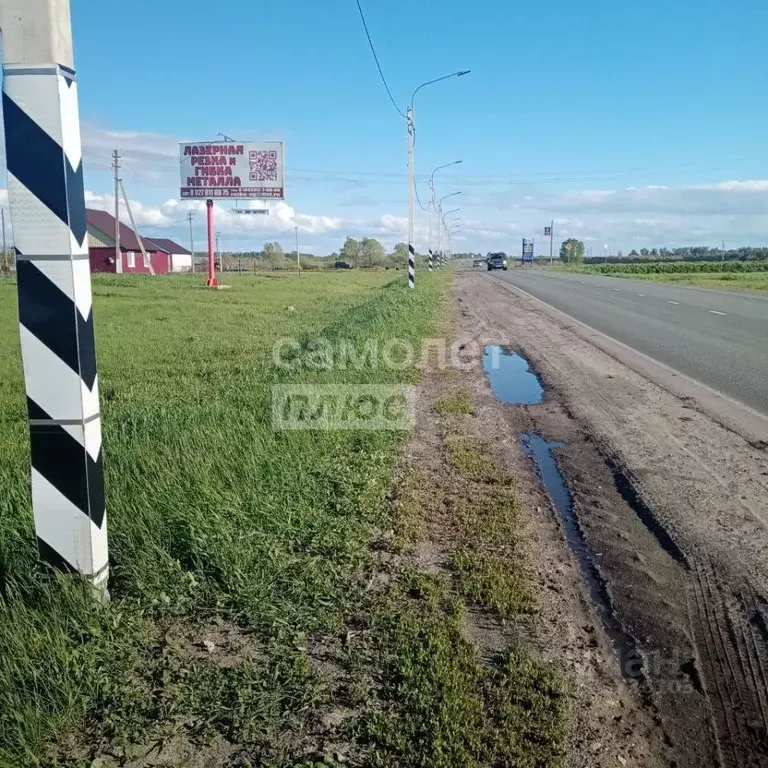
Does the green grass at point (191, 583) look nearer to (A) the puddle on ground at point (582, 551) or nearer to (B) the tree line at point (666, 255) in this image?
(A) the puddle on ground at point (582, 551)

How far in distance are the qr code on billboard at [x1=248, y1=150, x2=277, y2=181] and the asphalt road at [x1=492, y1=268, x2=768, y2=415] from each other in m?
Answer: 21.7

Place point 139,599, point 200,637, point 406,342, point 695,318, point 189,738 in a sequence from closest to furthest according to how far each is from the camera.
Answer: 1. point 189,738
2. point 200,637
3. point 139,599
4. point 406,342
5. point 695,318

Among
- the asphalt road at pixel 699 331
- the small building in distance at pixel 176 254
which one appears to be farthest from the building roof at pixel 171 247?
the asphalt road at pixel 699 331

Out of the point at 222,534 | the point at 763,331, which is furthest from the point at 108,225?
the point at 222,534

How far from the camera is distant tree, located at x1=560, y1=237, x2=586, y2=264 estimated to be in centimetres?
14611

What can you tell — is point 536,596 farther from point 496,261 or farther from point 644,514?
point 496,261

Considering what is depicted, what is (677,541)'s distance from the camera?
434 cm

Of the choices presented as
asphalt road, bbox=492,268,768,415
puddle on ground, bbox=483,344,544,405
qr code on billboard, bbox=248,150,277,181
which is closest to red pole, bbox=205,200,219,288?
qr code on billboard, bbox=248,150,277,181

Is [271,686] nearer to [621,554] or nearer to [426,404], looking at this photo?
[621,554]

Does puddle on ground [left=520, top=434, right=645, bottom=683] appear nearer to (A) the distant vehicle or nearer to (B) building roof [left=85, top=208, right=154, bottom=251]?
(B) building roof [left=85, top=208, right=154, bottom=251]

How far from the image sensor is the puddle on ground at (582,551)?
3156 mm

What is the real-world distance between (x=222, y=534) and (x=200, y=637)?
836 millimetres

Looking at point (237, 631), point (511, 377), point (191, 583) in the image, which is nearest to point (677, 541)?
point (237, 631)

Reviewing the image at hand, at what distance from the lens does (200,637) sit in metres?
3.19
